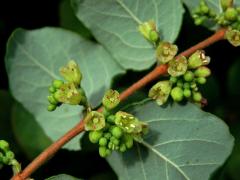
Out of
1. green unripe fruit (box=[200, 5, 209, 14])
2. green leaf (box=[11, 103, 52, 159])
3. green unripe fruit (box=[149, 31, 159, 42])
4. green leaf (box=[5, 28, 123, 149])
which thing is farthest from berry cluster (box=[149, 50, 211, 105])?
green leaf (box=[11, 103, 52, 159])

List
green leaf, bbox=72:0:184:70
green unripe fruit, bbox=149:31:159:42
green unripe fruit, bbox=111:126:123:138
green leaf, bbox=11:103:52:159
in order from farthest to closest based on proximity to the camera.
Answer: green leaf, bbox=11:103:52:159 → green leaf, bbox=72:0:184:70 → green unripe fruit, bbox=149:31:159:42 → green unripe fruit, bbox=111:126:123:138

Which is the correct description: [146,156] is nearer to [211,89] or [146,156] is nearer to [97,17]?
[97,17]

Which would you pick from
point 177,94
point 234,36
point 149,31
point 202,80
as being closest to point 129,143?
→ point 177,94

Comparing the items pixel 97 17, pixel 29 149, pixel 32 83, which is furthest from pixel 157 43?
pixel 29 149

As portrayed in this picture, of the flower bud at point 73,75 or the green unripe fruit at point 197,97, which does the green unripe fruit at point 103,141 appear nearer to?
the flower bud at point 73,75

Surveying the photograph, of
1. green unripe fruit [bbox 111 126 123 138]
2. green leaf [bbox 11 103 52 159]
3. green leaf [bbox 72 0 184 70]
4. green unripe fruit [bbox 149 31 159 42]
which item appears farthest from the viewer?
green leaf [bbox 11 103 52 159]

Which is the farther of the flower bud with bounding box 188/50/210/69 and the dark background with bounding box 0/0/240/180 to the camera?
the dark background with bounding box 0/0/240/180

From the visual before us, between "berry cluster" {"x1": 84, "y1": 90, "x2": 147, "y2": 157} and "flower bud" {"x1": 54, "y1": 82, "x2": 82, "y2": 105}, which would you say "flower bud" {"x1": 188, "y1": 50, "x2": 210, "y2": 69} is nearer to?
"berry cluster" {"x1": 84, "y1": 90, "x2": 147, "y2": 157}

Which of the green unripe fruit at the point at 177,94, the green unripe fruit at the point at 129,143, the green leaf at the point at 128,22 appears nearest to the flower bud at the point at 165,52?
the green unripe fruit at the point at 177,94
